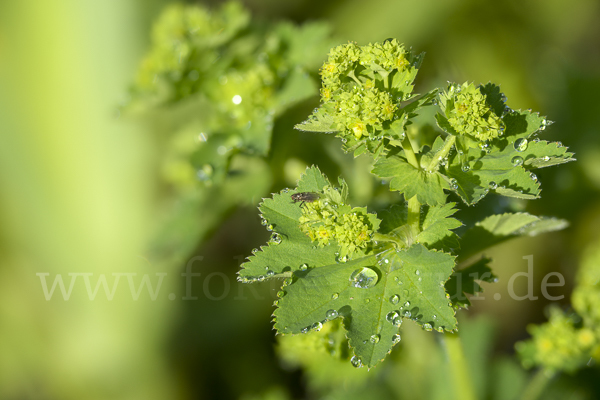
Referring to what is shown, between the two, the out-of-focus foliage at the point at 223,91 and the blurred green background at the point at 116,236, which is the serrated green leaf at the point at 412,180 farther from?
the blurred green background at the point at 116,236

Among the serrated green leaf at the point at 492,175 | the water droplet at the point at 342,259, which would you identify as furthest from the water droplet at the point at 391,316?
the serrated green leaf at the point at 492,175

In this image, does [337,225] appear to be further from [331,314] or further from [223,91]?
[223,91]

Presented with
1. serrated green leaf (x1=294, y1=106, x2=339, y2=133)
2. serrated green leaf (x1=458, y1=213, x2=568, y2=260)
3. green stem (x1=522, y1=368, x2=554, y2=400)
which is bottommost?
green stem (x1=522, y1=368, x2=554, y2=400)

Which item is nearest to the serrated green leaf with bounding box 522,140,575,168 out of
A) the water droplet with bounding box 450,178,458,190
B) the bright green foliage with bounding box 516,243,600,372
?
the water droplet with bounding box 450,178,458,190

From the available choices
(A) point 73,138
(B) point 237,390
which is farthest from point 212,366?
(A) point 73,138

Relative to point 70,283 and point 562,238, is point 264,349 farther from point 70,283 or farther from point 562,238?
point 562,238

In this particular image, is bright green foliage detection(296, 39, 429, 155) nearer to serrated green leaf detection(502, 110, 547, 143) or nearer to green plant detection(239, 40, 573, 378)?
green plant detection(239, 40, 573, 378)
